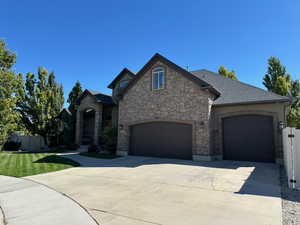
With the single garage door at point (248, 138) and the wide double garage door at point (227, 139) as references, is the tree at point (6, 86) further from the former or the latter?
the single garage door at point (248, 138)

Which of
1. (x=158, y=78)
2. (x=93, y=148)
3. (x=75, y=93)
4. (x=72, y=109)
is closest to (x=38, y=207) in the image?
(x=158, y=78)

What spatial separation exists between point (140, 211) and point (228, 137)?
9931 mm

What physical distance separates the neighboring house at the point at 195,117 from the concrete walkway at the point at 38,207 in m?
8.92

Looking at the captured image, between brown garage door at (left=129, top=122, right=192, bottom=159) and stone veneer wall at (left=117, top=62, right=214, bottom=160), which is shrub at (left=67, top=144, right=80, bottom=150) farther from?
brown garage door at (left=129, top=122, right=192, bottom=159)

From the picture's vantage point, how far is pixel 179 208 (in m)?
4.36

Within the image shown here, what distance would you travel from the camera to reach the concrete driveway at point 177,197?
384 cm

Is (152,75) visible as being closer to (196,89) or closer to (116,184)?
(196,89)

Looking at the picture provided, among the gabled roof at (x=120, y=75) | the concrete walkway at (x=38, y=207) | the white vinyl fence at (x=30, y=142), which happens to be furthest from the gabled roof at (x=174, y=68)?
the white vinyl fence at (x=30, y=142)

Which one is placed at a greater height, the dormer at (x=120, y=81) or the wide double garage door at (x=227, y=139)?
the dormer at (x=120, y=81)

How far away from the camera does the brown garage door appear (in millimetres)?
12703

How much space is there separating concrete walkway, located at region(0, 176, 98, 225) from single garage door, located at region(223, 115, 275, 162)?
10.7 metres

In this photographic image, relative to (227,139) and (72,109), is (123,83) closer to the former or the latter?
(72,109)

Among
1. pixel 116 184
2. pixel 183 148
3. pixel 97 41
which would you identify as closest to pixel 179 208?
pixel 116 184

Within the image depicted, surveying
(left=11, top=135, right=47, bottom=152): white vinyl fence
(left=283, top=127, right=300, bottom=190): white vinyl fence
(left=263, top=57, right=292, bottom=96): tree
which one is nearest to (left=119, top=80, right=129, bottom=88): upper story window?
(left=11, top=135, right=47, bottom=152): white vinyl fence
